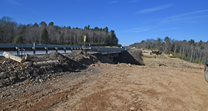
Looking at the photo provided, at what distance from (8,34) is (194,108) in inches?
2239

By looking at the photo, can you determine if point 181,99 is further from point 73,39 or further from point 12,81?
point 73,39

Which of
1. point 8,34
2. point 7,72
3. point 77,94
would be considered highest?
point 8,34

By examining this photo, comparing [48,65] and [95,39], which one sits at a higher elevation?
[95,39]

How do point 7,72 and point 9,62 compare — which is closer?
point 7,72

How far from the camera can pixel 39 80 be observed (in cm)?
681

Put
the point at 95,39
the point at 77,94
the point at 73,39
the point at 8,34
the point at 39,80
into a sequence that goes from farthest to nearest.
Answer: the point at 95,39 < the point at 73,39 < the point at 8,34 < the point at 39,80 < the point at 77,94

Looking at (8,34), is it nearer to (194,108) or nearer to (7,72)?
(7,72)

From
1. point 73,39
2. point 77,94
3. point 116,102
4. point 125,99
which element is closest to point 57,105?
point 77,94

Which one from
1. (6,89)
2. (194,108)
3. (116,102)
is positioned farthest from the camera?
(6,89)

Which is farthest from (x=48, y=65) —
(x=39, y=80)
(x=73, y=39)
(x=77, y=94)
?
(x=73, y=39)

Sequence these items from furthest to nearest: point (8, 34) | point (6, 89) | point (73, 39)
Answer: point (73, 39)
point (8, 34)
point (6, 89)

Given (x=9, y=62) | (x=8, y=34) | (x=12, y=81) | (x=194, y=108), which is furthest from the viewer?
(x=8, y=34)

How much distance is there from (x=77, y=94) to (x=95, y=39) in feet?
308

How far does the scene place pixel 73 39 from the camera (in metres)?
81.5
